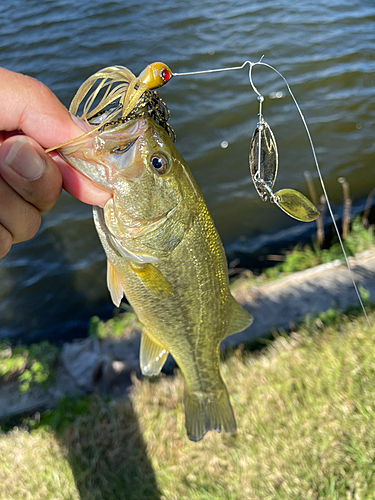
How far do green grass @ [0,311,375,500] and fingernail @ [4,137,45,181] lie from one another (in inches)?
97.5

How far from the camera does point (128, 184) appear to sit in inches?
70.5

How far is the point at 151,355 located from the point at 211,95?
293 inches

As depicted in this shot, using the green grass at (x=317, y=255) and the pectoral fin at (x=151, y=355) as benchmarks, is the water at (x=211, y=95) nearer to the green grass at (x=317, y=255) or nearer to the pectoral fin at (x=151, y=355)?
the green grass at (x=317, y=255)

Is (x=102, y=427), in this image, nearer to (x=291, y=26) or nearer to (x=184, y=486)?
(x=184, y=486)

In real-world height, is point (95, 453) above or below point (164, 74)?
below

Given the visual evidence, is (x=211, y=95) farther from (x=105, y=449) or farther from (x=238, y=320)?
(x=105, y=449)

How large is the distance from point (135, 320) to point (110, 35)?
840cm

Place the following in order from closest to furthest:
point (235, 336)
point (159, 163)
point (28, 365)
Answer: point (159, 163) → point (235, 336) → point (28, 365)

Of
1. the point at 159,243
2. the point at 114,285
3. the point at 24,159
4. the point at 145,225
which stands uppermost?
the point at 24,159

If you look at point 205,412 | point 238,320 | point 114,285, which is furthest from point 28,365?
point 238,320

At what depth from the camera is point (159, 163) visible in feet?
5.86

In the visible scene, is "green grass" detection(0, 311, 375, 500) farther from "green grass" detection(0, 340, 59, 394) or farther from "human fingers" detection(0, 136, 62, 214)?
"human fingers" detection(0, 136, 62, 214)

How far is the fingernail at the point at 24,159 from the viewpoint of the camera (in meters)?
1.67

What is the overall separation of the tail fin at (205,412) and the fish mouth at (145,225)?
1373mm
